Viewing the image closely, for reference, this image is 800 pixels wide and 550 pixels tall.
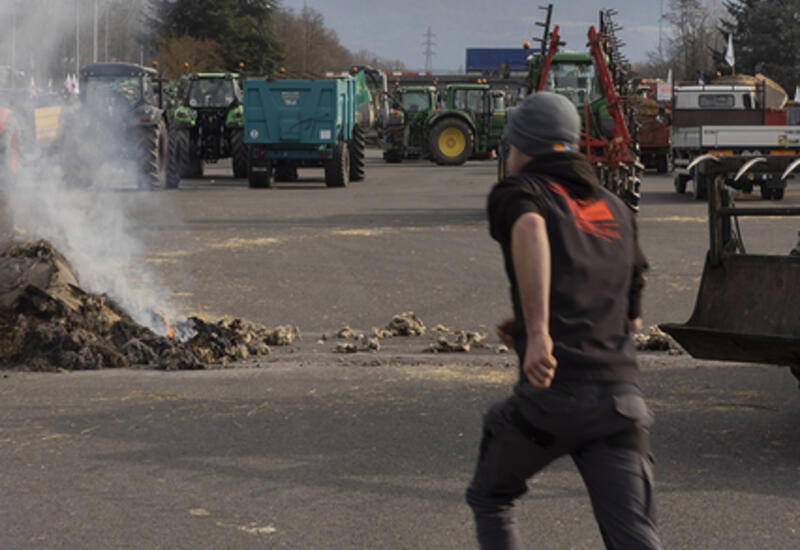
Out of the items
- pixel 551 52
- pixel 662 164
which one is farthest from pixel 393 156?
pixel 551 52

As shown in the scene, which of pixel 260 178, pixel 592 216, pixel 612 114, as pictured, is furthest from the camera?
pixel 260 178

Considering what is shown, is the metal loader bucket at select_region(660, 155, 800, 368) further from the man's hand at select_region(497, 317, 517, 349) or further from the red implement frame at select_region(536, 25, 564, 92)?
the red implement frame at select_region(536, 25, 564, 92)

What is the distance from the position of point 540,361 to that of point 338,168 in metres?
25.7

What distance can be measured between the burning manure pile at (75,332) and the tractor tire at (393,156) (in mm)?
36666

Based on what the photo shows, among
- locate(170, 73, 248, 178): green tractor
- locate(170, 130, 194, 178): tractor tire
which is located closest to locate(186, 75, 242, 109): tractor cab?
locate(170, 73, 248, 178): green tractor

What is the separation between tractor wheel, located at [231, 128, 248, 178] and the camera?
99.6 feet

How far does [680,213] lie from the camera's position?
22.1 meters

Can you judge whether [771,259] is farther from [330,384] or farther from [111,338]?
[111,338]

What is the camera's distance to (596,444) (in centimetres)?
352

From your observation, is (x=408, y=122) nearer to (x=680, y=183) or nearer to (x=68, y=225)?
(x=680, y=183)

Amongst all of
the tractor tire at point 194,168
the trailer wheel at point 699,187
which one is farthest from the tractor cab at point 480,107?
the trailer wheel at point 699,187

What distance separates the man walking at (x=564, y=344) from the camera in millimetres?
3471

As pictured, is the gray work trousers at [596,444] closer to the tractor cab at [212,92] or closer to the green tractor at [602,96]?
the green tractor at [602,96]

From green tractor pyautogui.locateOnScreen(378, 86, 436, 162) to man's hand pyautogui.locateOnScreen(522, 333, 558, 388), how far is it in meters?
38.6
